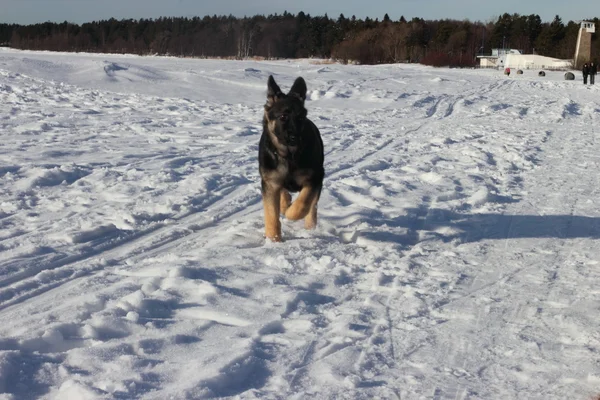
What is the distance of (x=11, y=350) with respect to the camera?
3.41m

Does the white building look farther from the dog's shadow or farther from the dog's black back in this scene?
the dog's black back

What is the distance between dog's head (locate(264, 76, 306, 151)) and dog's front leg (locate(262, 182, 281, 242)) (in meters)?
0.38

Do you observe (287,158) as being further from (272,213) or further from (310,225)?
(310,225)

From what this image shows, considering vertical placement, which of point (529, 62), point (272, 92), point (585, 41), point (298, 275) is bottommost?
point (298, 275)

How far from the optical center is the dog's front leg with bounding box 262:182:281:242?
19.0ft

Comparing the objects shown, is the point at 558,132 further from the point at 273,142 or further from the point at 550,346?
the point at 550,346

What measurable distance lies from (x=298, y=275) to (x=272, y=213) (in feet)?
3.32

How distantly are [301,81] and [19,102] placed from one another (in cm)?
1215

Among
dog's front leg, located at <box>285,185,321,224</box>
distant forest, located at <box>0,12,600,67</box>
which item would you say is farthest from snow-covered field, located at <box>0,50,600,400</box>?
distant forest, located at <box>0,12,600,67</box>

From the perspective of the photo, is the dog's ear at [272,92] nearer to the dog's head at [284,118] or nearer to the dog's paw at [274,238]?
the dog's head at [284,118]

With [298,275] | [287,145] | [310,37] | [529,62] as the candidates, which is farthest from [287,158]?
[310,37]

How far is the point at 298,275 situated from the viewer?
488cm

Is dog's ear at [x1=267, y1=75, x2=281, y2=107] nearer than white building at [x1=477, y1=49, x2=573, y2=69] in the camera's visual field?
Yes

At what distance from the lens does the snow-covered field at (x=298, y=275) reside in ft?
10.8
